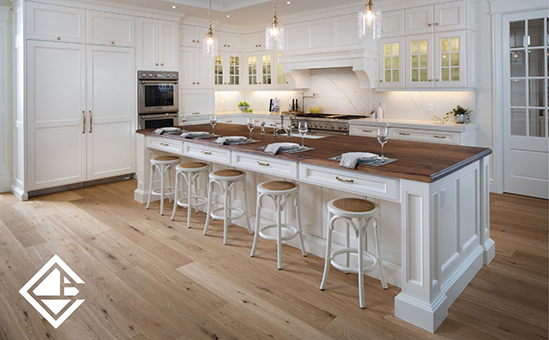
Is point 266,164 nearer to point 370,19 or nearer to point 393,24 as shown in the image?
point 370,19

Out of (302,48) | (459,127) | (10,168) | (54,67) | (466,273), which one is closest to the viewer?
(466,273)

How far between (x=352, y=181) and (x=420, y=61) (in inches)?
138

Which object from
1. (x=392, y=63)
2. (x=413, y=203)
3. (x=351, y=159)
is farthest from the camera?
(x=392, y=63)


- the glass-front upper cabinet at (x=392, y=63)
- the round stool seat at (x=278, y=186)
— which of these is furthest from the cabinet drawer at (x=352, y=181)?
the glass-front upper cabinet at (x=392, y=63)

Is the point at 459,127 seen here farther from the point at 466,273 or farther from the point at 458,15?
the point at 466,273

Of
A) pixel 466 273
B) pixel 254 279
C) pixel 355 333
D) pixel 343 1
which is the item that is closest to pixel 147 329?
pixel 254 279

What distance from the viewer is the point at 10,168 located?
571cm

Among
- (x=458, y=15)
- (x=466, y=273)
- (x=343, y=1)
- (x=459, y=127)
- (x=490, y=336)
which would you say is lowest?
(x=490, y=336)

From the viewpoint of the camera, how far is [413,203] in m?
2.32

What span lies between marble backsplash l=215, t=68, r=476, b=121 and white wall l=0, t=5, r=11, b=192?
3.62 m

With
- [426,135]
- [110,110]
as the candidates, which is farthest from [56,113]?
[426,135]

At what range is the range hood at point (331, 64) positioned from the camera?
19.1ft

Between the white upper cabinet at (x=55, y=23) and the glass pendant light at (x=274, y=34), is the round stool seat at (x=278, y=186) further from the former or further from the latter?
the white upper cabinet at (x=55, y=23)

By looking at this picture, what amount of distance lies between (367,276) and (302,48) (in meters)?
4.58
